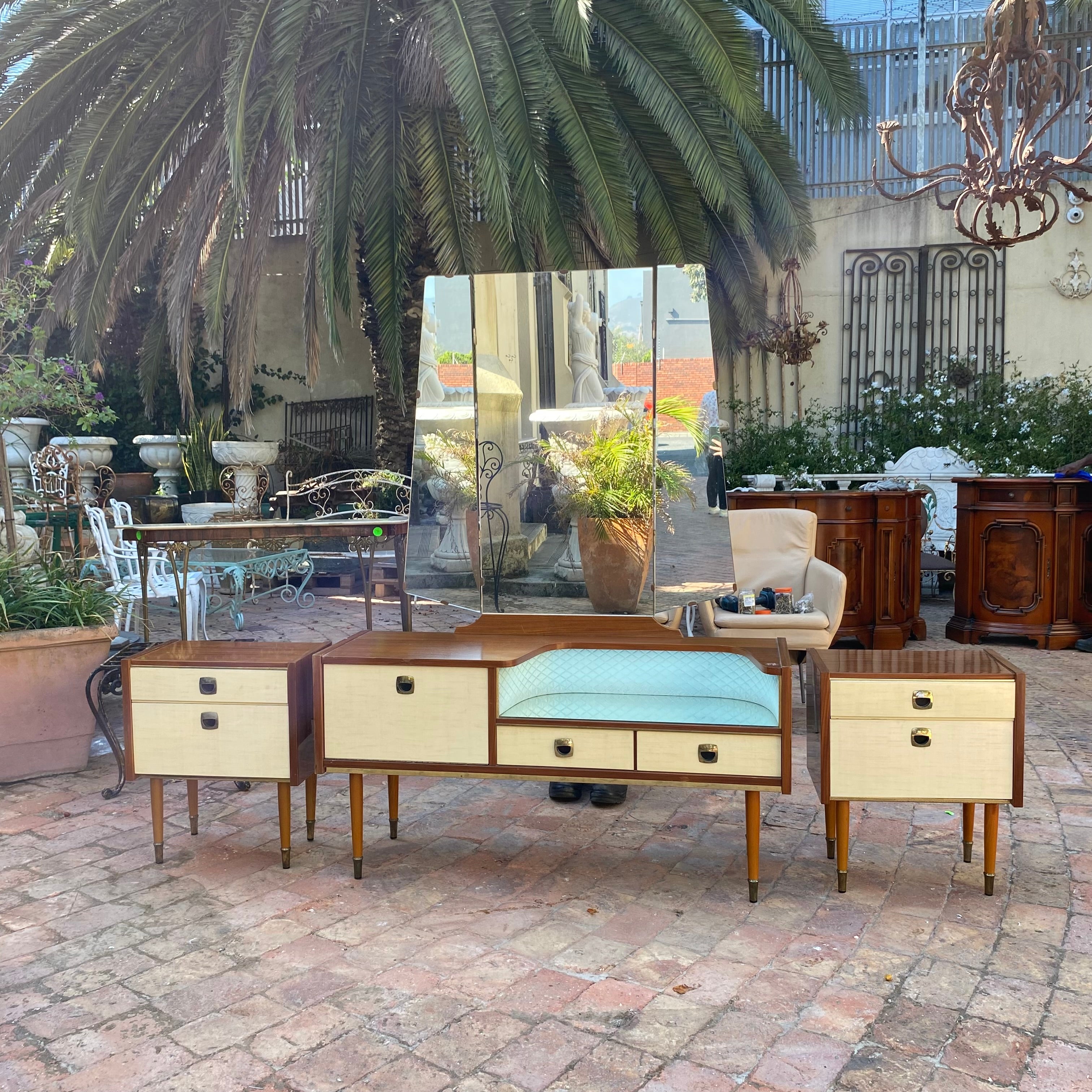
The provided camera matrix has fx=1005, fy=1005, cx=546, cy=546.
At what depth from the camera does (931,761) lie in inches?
109

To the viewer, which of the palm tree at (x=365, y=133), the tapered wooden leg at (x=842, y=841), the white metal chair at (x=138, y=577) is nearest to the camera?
the tapered wooden leg at (x=842, y=841)

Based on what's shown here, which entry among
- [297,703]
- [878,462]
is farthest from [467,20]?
[878,462]

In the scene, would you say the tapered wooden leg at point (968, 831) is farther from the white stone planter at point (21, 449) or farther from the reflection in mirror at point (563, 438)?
the white stone planter at point (21, 449)

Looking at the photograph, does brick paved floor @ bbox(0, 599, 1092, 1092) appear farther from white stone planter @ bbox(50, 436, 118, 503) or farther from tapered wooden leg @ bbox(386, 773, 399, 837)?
white stone planter @ bbox(50, 436, 118, 503)

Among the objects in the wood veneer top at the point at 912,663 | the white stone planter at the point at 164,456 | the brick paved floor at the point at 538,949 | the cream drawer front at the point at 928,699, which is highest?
the white stone planter at the point at 164,456

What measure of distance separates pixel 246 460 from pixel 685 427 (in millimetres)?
8624

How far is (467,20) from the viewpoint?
235 inches

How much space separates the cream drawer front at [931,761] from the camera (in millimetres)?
2768

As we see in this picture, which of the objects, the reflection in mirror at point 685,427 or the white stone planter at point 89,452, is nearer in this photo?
the reflection in mirror at point 685,427

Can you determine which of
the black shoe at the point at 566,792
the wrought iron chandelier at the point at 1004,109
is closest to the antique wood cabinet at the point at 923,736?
the black shoe at the point at 566,792

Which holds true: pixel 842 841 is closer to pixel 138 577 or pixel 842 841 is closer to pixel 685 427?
pixel 685 427

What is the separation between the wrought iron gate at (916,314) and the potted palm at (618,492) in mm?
8262

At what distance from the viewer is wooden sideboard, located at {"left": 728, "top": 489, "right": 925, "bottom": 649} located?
647 cm

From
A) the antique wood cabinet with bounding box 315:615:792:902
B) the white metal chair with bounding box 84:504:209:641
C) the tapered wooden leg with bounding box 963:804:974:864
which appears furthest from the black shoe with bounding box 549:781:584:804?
the white metal chair with bounding box 84:504:209:641
